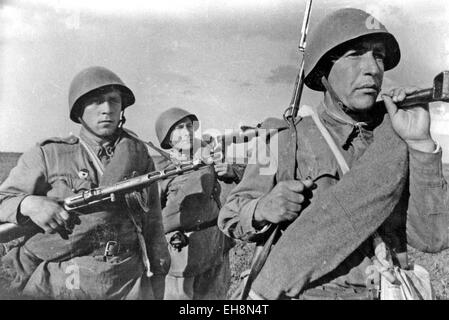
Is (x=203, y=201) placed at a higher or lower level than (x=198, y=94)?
lower

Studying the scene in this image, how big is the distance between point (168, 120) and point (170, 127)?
0.10 metres

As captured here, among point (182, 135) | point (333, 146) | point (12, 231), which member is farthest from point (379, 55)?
point (12, 231)

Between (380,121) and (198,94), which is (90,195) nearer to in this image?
(198,94)

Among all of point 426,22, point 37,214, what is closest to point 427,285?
point 426,22

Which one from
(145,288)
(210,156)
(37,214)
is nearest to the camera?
(37,214)

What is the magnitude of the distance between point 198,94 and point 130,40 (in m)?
0.72

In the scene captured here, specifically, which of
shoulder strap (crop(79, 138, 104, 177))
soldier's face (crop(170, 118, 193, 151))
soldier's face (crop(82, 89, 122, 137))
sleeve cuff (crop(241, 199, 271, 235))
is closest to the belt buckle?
shoulder strap (crop(79, 138, 104, 177))

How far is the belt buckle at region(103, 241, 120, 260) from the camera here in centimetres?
434

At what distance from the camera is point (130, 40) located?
473 cm

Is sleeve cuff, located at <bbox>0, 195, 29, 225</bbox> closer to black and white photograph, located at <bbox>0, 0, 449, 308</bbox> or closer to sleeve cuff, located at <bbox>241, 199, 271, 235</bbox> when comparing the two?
black and white photograph, located at <bbox>0, 0, 449, 308</bbox>

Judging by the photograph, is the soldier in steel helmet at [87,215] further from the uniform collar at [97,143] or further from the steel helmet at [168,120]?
the steel helmet at [168,120]

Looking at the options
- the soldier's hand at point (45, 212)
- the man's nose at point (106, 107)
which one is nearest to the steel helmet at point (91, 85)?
the man's nose at point (106, 107)

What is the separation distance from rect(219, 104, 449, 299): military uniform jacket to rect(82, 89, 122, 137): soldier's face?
1.73 m
